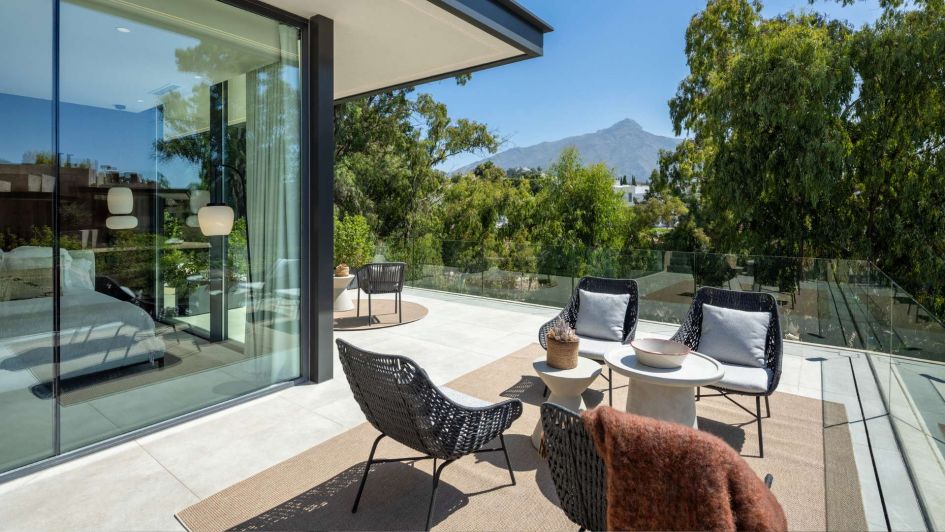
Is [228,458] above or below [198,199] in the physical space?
below

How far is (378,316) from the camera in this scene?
24.0 feet

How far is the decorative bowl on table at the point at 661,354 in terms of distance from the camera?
3.08 metres

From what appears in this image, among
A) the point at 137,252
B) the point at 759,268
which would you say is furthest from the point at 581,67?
the point at 137,252

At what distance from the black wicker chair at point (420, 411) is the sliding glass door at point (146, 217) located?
1779 mm

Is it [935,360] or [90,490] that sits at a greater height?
[935,360]

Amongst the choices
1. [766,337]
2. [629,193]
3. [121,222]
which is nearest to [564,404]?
[766,337]

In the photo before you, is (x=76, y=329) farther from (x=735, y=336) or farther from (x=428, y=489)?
(x=735, y=336)

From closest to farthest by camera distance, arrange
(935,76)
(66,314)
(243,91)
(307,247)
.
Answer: (66,314) < (243,91) < (307,247) < (935,76)

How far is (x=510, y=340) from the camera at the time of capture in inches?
238

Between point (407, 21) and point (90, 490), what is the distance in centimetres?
387

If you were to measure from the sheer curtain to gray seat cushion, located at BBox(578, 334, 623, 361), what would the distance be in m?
2.33

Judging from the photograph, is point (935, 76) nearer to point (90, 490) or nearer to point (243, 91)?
point (243, 91)

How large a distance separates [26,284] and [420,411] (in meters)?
2.35

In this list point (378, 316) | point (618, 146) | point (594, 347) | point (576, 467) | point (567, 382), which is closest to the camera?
point (576, 467)
